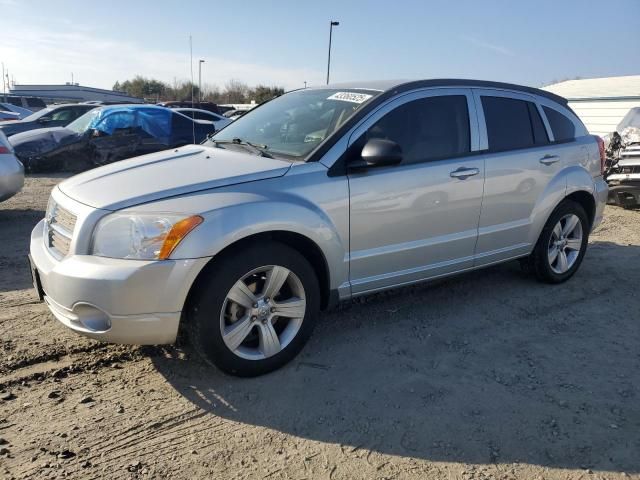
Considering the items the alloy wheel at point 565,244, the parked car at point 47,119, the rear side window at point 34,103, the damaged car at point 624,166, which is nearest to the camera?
the alloy wheel at point 565,244

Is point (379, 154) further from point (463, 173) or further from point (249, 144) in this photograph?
point (249, 144)

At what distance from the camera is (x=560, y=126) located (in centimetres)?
504

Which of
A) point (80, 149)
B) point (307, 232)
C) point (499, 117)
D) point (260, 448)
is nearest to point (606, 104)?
point (499, 117)

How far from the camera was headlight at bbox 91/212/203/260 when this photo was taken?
2904 mm

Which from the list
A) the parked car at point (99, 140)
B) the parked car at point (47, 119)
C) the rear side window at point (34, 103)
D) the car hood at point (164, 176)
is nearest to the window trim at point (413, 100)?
the car hood at point (164, 176)

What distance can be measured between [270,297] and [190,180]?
0.84 m

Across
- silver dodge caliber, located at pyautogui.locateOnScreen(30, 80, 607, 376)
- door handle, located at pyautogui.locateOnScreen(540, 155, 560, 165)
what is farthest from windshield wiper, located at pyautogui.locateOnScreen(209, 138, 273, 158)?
door handle, located at pyautogui.locateOnScreen(540, 155, 560, 165)

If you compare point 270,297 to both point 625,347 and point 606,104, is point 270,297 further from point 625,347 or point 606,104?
point 606,104

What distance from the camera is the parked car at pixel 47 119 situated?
1252 cm

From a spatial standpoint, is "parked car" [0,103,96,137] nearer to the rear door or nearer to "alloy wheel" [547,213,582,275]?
the rear door

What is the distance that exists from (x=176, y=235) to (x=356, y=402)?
1359 mm

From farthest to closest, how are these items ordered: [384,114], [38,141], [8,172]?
1. [38,141]
2. [8,172]
3. [384,114]

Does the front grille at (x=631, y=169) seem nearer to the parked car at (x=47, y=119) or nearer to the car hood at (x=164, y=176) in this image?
the car hood at (x=164, y=176)

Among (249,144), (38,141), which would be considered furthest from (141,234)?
(38,141)
